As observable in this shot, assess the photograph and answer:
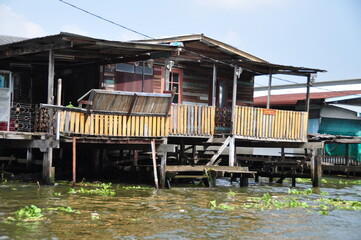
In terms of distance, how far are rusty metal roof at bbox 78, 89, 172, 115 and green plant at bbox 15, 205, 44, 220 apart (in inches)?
213

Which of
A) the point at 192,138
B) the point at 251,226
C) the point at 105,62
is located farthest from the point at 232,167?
the point at 251,226

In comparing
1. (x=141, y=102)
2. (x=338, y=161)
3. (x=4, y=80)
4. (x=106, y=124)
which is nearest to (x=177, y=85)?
(x=141, y=102)

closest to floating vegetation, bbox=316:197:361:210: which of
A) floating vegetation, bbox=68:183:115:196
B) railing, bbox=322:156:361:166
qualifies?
floating vegetation, bbox=68:183:115:196

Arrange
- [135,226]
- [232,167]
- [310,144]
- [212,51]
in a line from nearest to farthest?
1. [135,226]
2. [232,167]
3. [310,144]
4. [212,51]

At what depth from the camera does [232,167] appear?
19703 mm

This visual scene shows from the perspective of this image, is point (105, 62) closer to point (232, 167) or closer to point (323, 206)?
point (232, 167)

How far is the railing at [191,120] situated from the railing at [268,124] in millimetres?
957

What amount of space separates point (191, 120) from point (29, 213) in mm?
9297

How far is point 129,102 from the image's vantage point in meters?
18.0

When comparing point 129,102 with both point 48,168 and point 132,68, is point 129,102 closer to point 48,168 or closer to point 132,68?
point 48,168

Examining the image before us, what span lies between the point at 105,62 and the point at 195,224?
10563 mm

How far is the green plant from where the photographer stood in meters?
11.7

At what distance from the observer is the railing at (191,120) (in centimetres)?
2005

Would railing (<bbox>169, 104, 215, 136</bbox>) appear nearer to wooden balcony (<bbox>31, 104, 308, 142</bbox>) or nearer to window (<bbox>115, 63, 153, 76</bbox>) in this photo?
wooden balcony (<bbox>31, 104, 308, 142</bbox>)
